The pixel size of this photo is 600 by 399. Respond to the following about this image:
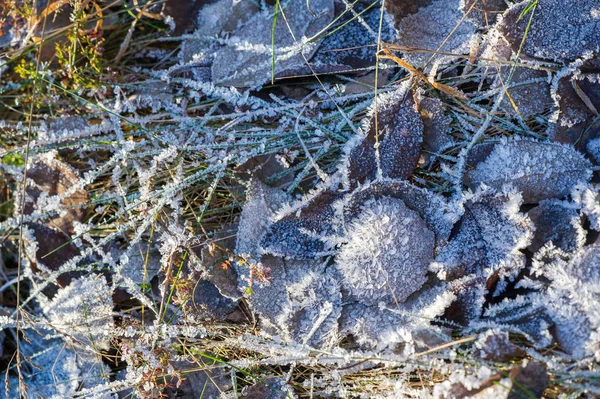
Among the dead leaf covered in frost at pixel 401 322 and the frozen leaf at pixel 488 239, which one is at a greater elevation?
the frozen leaf at pixel 488 239

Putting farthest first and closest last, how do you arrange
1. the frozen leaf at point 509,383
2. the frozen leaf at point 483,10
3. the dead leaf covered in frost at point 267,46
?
the dead leaf covered in frost at point 267,46 < the frozen leaf at point 483,10 < the frozen leaf at point 509,383

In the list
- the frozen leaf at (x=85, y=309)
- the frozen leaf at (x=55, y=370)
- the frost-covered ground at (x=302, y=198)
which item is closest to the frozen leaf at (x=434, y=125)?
the frost-covered ground at (x=302, y=198)

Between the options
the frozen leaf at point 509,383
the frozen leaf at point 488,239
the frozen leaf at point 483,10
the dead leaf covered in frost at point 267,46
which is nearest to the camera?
the frozen leaf at point 509,383

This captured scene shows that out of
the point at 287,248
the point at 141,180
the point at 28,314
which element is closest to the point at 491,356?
the point at 287,248

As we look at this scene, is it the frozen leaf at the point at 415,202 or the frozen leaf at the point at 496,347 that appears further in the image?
the frozen leaf at the point at 415,202

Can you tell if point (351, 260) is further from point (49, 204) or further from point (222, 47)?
point (49, 204)

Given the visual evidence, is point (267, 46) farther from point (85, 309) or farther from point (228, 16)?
point (85, 309)

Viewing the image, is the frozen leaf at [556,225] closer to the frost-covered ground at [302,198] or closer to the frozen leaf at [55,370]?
the frost-covered ground at [302,198]
